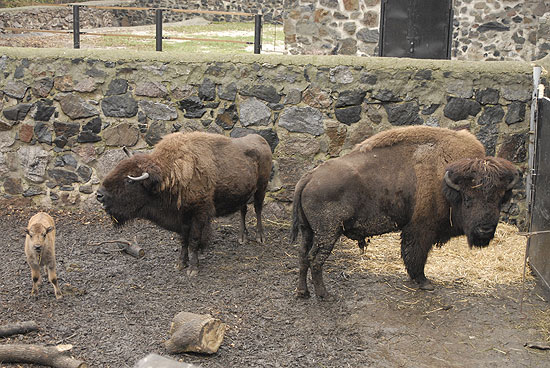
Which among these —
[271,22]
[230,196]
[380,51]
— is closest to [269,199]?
[230,196]

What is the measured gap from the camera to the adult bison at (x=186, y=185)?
21.8 feet

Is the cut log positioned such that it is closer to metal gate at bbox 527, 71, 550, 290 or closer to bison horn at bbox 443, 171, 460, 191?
bison horn at bbox 443, 171, 460, 191

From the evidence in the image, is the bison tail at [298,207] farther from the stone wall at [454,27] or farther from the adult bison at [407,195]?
the stone wall at [454,27]

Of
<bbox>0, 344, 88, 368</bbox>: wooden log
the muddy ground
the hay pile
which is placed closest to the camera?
<bbox>0, 344, 88, 368</bbox>: wooden log

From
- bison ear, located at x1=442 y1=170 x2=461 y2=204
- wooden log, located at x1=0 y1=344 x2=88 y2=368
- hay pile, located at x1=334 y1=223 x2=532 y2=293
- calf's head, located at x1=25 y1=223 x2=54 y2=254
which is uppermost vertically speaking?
bison ear, located at x1=442 y1=170 x2=461 y2=204

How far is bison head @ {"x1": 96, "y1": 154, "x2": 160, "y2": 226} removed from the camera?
6.60m

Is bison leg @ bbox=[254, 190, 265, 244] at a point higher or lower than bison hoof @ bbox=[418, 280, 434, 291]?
higher

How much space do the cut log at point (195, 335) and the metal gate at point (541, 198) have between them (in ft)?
10.9

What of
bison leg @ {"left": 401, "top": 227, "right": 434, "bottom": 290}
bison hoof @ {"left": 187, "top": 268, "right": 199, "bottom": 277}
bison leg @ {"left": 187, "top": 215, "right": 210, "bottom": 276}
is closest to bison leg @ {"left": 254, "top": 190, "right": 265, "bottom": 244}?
bison leg @ {"left": 187, "top": 215, "right": 210, "bottom": 276}

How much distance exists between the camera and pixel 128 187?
6.61 meters

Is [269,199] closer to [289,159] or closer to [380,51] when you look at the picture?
[289,159]

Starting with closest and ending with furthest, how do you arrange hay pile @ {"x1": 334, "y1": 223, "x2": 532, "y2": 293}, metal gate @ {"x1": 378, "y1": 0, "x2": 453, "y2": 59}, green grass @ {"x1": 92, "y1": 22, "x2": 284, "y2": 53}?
hay pile @ {"x1": 334, "y1": 223, "x2": 532, "y2": 293} < metal gate @ {"x1": 378, "y1": 0, "x2": 453, "y2": 59} < green grass @ {"x1": 92, "y1": 22, "x2": 284, "y2": 53}

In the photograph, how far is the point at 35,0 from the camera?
23.7 meters

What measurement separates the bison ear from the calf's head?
12.2ft
